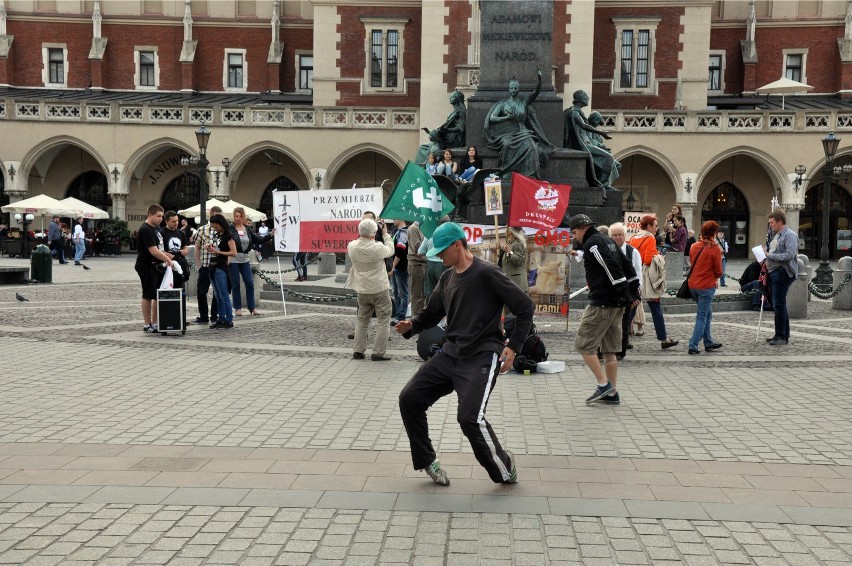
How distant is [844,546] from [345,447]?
3327 mm

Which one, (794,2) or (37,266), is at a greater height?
(794,2)

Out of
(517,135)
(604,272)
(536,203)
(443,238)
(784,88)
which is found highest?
(784,88)

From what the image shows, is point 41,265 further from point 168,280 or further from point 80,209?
point 80,209

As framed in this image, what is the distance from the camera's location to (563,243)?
13.1 meters

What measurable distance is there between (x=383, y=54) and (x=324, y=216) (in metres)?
28.7

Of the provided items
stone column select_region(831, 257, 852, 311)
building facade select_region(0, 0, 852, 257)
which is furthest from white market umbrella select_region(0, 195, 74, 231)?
stone column select_region(831, 257, 852, 311)

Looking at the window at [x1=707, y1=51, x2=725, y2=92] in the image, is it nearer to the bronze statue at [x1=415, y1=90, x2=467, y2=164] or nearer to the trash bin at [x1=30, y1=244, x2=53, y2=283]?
the bronze statue at [x1=415, y1=90, x2=467, y2=164]

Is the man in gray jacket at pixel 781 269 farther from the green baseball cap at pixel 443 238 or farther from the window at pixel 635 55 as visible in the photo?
the window at pixel 635 55

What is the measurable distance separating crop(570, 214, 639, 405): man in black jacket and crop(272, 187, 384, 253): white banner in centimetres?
685

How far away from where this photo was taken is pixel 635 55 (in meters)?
41.1

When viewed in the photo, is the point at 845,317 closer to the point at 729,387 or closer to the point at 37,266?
the point at 729,387

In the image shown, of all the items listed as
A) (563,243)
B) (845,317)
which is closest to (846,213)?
(845,317)

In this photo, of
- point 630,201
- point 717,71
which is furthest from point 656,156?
point 717,71

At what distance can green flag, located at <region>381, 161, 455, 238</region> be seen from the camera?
40.5 feet
